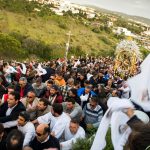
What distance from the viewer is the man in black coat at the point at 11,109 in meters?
6.46

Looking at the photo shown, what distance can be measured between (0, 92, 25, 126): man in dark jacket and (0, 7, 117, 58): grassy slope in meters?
51.9

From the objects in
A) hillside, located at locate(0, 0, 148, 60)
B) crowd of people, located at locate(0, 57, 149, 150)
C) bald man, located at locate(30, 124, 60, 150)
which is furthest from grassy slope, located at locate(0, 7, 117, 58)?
bald man, located at locate(30, 124, 60, 150)

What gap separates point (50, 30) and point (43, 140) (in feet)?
207

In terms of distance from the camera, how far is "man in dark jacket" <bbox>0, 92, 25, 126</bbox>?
21.2 feet

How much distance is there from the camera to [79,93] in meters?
9.41

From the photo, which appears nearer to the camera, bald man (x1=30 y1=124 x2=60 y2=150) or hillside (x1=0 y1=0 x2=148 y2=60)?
bald man (x1=30 y1=124 x2=60 y2=150)

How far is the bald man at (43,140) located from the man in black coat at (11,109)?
107cm

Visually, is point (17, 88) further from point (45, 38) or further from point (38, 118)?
point (45, 38)

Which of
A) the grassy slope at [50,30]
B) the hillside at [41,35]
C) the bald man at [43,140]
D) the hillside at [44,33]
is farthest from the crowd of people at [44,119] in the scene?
the grassy slope at [50,30]

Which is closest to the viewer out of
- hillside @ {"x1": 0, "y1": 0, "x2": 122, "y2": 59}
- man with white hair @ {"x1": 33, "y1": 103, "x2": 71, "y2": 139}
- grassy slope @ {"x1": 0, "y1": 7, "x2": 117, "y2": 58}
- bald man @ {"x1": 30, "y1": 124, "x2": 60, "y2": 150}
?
bald man @ {"x1": 30, "y1": 124, "x2": 60, "y2": 150}

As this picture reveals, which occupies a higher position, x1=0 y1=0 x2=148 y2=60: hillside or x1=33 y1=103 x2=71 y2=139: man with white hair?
x1=33 y1=103 x2=71 y2=139: man with white hair

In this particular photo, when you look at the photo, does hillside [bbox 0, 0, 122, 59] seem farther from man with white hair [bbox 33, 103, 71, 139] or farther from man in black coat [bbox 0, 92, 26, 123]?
man with white hair [bbox 33, 103, 71, 139]

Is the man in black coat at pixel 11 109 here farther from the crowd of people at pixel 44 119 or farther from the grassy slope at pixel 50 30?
the grassy slope at pixel 50 30

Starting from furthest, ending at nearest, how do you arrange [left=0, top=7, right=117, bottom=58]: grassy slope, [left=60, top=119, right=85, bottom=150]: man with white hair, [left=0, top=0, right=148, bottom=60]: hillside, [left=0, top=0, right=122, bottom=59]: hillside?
[left=0, top=7, right=117, bottom=58]: grassy slope
[left=0, top=0, right=122, bottom=59]: hillside
[left=0, top=0, right=148, bottom=60]: hillside
[left=60, top=119, right=85, bottom=150]: man with white hair
